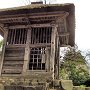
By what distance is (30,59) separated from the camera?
27.4 feet

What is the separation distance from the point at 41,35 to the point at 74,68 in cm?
1378

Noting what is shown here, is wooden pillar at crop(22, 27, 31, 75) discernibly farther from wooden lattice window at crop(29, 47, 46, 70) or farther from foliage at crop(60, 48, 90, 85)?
foliage at crop(60, 48, 90, 85)

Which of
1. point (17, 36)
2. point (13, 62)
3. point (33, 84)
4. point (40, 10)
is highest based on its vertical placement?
point (40, 10)

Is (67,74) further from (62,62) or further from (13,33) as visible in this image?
(13,33)

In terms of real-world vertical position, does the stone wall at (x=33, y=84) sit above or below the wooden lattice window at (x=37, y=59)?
below

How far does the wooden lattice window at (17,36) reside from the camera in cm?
879

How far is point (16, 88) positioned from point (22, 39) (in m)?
2.46

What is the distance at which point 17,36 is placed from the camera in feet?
29.3

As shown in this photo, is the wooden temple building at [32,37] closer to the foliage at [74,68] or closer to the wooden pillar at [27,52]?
the wooden pillar at [27,52]

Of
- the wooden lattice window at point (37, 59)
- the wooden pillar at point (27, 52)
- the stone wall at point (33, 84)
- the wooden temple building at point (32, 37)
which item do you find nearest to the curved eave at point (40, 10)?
the wooden temple building at point (32, 37)

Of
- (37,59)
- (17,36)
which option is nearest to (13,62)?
(37,59)

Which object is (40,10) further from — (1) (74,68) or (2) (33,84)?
(1) (74,68)

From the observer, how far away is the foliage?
19.7 meters

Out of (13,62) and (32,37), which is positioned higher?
(32,37)
